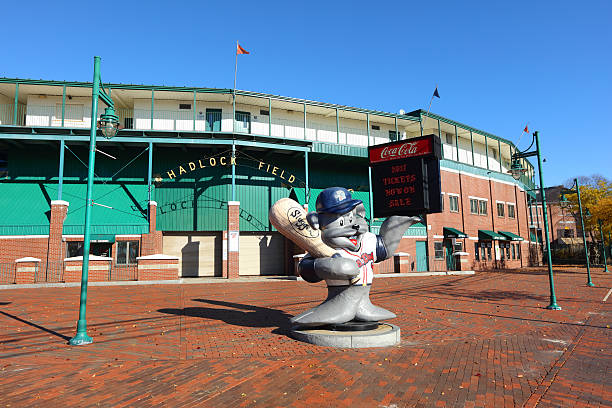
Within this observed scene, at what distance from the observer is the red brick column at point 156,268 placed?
20125 mm

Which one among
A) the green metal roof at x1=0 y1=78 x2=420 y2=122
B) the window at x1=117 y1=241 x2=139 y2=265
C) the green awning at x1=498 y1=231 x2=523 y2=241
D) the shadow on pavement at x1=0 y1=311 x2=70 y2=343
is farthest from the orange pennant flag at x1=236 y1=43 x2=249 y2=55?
the green awning at x1=498 y1=231 x2=523 y2=241

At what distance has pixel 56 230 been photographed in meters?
20.8

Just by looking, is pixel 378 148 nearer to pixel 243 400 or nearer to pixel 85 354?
pixel 243 400

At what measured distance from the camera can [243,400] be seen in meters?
4.60

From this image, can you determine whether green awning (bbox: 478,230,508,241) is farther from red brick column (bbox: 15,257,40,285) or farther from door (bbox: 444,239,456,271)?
red brick column (bbox: 15,257,40,285)

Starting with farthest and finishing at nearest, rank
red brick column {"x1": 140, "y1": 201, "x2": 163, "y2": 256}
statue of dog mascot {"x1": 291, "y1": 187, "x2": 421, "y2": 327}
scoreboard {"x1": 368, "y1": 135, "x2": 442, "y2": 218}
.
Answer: red brick column {"x1": 140, "y1": 201, "x2": 163, "y2": 256} → scoreboard {"x1": 368, "y1": 135, "x2": 442, "y2": 218} → statue of dog mascot {"x1": 291, "y1": 187, "x2": 421, "y2": 327}

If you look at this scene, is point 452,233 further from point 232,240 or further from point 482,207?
point 232,240

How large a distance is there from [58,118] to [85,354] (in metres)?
22.5

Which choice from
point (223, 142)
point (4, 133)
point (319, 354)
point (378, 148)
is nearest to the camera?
point (319, 354)

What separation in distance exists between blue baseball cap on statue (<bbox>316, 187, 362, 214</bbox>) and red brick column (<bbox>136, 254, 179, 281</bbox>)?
15.3 metres

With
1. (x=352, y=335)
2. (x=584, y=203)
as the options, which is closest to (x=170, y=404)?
(x=352, y=335)

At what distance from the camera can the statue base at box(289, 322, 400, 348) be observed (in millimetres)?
6969

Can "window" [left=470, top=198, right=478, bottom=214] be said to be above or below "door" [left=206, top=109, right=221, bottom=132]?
below

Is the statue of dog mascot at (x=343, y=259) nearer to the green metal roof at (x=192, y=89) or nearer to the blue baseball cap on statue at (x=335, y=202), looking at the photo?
the blue baseball cap on statue at (x=335, y=202)
